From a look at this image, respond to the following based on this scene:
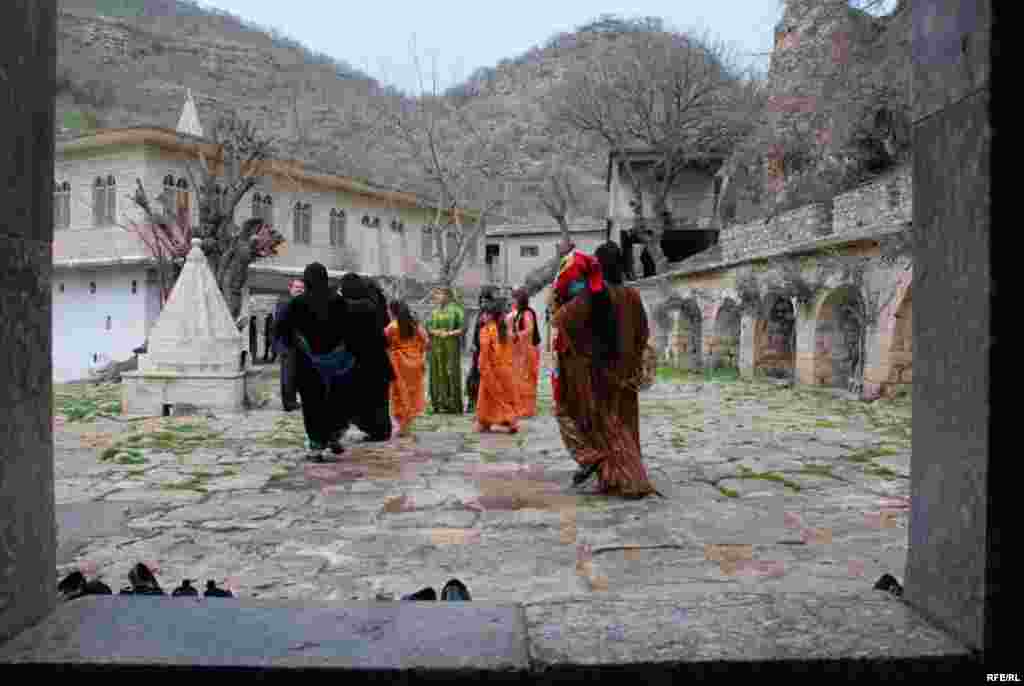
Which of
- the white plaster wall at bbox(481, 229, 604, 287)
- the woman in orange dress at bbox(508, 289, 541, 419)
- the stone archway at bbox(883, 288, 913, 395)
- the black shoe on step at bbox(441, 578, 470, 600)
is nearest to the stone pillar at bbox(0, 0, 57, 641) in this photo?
the black shoe on step at bbox(441, 578, 470, 600)

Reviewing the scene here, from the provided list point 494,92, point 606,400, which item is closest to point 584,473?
point 606,400

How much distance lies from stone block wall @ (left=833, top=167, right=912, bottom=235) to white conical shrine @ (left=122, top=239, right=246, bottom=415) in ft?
33.4

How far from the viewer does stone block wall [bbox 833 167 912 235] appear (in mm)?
14648

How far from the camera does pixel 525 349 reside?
1158 centimetres

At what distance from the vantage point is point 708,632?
220 centimetres

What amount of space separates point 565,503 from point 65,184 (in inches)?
985

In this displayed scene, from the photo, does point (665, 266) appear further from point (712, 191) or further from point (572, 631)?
point (572, 631)

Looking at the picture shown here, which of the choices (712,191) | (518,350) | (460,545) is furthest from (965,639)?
(712,191)

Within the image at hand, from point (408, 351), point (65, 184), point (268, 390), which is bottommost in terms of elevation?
point (268, 390)

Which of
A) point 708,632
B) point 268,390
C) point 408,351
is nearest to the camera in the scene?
point 708,632

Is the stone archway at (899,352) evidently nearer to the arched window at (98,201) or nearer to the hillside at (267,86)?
the arched window at (98,201)

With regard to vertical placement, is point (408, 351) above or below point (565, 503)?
above

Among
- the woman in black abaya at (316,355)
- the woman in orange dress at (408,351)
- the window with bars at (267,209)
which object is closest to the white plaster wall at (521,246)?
the window with bars at (267,209)

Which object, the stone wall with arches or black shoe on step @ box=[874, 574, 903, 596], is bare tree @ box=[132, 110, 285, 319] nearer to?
the stone wall with arches
